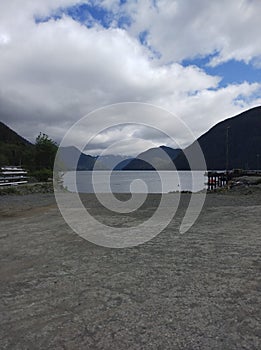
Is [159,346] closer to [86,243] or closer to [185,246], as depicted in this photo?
[185,246]

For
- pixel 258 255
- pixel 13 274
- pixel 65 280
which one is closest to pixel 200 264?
pixel 258 255

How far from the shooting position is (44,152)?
43.3 m

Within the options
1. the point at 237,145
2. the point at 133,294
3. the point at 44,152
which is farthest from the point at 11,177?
the point at 237,145

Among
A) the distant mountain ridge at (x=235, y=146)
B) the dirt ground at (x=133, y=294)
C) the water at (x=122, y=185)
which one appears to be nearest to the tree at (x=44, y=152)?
the water at (x=122, y=185)

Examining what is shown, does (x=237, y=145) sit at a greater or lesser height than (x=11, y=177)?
greater

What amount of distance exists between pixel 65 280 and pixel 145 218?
623cm

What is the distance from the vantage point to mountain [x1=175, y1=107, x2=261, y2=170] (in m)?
154

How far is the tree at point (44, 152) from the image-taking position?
43125 mm

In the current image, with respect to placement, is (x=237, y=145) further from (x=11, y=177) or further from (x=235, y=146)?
(x=11, y=177)

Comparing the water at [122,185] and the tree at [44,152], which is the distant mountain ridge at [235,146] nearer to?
the water at [122,185]

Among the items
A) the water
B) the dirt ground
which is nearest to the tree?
the water

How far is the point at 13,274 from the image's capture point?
15.3 feet

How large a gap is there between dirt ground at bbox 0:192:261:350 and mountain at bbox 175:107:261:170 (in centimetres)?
13955

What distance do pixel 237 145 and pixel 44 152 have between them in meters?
145
